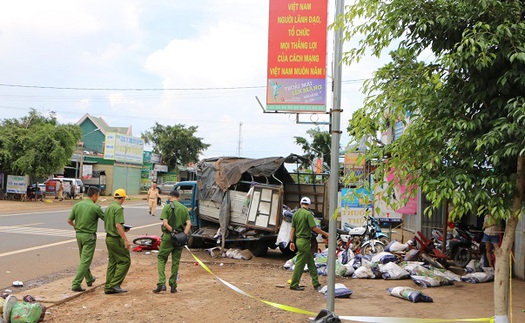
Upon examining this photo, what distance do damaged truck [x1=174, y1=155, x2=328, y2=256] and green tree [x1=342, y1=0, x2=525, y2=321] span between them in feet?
26.1

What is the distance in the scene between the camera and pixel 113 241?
26.6 ft

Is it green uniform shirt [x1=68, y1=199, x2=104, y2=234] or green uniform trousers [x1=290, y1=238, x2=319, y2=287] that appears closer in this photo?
green uniform shirt [x1=68, y1=199, x2=104, y2=234]

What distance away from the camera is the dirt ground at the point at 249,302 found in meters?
6.94

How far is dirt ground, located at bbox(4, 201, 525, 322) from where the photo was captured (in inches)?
273

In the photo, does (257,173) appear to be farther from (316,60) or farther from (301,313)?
(301,313)

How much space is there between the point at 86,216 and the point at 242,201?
525 cm

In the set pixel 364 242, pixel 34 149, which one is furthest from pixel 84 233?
pixel 34 149

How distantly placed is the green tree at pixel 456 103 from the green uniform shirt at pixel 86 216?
17.3ft

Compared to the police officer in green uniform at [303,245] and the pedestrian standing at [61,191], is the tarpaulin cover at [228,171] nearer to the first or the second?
the police officer in green uniform at [303,245]

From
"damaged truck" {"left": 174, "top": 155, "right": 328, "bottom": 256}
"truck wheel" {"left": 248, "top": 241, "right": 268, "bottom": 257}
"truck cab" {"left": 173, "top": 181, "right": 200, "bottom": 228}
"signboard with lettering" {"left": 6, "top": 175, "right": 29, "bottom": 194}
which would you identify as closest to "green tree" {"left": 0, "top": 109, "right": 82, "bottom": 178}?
"signboard with lettering" {"left": 6, "top": 175, "right": 29, "bottom": 194}

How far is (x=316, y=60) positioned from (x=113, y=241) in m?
8.52

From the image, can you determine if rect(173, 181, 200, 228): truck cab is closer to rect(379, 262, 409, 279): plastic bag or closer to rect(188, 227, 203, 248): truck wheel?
rect(188, 227, 203, 248): truck wheel

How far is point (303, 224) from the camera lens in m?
9.11

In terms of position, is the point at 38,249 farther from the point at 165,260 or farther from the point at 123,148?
the point at 123,148
